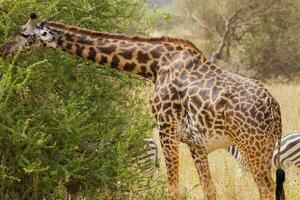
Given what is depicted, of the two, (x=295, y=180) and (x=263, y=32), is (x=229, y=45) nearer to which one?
(x=263, y=32)

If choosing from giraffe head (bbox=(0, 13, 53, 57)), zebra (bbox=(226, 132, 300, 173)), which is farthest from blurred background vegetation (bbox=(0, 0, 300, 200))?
zebra (bbox=(226, 132, 300, 173))

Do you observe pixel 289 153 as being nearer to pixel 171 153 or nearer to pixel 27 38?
pixel 171 153

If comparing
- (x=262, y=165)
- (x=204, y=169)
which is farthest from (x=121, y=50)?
(x=262, y=165)

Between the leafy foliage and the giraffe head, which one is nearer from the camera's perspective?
the giraffe head

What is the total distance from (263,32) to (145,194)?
20082 millimetres

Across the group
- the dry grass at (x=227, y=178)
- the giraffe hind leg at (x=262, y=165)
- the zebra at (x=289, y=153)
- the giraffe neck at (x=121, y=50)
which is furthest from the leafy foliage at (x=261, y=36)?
the giraffe hind leg at (x=262, y=165)

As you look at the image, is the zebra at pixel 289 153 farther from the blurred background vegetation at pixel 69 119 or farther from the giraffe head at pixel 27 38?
the giraffe head at pixel 27 38

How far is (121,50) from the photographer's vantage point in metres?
6.46

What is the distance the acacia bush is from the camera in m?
5.71

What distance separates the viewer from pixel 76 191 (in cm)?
663

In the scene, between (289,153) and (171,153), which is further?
(289,153)

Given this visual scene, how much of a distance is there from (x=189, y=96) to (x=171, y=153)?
24.8 inches

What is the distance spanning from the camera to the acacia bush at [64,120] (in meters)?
5.71

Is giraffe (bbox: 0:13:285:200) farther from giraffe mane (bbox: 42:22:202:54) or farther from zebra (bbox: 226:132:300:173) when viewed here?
zebra (bbox: 226:132:300:173)
